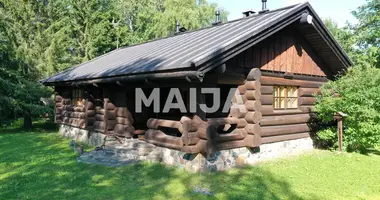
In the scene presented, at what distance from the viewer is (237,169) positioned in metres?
7.70

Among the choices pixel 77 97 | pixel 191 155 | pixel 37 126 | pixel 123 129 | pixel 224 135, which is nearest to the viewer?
pixel 191 155

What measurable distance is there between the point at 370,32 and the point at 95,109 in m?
19.0

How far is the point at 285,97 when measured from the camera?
31.3ft

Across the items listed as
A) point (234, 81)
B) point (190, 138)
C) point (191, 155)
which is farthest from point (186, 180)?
point (234, 81)

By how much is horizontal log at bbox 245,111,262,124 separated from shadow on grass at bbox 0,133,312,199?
1.21 m

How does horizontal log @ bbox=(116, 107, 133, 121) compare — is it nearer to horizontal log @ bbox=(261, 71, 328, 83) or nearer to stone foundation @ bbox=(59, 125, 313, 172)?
stone foundation @ bbox=(59, 125, 313, 172)

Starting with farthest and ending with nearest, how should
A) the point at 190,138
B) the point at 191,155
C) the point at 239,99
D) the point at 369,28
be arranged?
the point at 369,28 → the point at 239,99 → the point at 191,155 → the point at 190,138

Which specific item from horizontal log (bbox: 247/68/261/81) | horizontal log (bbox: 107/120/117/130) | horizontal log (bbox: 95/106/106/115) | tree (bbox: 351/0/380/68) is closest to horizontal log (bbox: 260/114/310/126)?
horizontal log (bbox: 247/68/261/81)

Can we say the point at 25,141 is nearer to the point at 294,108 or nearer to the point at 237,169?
the point at 237,169

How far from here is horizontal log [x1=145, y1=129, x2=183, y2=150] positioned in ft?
24.4

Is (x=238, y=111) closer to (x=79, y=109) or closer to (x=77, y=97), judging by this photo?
(x=79, y=109)

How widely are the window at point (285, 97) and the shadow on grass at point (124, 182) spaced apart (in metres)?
2.45

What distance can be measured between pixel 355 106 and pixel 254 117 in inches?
146

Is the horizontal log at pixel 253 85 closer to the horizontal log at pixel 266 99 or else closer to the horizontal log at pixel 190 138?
the horizontal log at pixel 266 99
